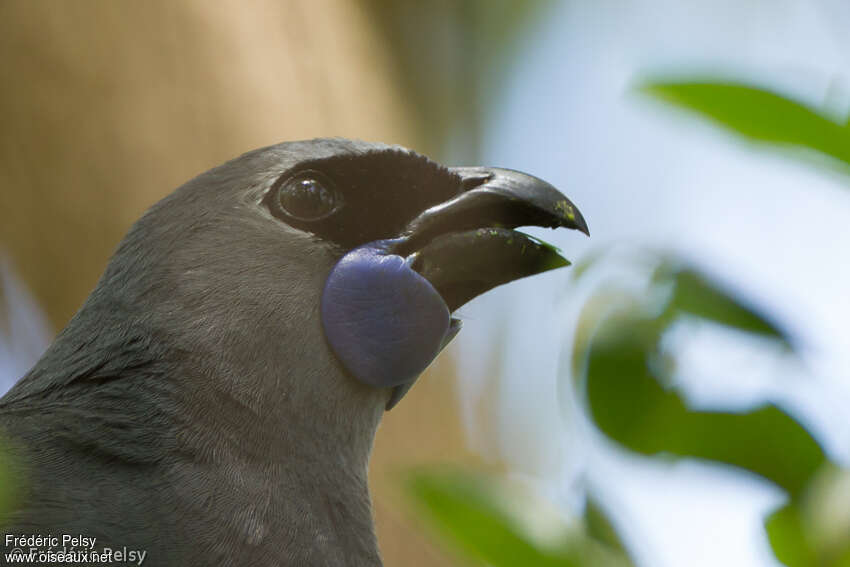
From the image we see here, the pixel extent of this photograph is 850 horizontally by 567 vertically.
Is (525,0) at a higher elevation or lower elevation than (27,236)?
higher

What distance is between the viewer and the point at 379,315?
5.47ft

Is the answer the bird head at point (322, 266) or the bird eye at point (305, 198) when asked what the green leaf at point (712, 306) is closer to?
the bird head at point (322, 266)

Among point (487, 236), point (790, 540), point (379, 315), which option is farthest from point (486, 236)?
point (790, 540)

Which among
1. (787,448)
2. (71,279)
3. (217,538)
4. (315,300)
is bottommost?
(71,279)

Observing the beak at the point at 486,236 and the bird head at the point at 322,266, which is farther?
the beak at the point at 486,236

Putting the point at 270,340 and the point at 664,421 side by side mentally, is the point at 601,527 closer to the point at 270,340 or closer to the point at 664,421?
the point at 664,421

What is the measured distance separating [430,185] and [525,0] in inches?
68.4

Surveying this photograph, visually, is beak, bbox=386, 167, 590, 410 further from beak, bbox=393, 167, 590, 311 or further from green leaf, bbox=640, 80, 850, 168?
green leaf, bbox=640, 80, 850, 168

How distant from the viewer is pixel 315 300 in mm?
1659

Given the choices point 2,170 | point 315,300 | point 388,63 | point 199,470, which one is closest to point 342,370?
point 315,300

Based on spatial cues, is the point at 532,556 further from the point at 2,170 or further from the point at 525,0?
the point at 525,0

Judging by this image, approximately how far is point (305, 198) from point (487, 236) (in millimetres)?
323

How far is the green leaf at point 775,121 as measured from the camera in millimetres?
824

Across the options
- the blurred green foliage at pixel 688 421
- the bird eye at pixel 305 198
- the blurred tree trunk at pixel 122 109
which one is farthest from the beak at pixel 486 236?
the blurred tree trunk at pixel 122 109
